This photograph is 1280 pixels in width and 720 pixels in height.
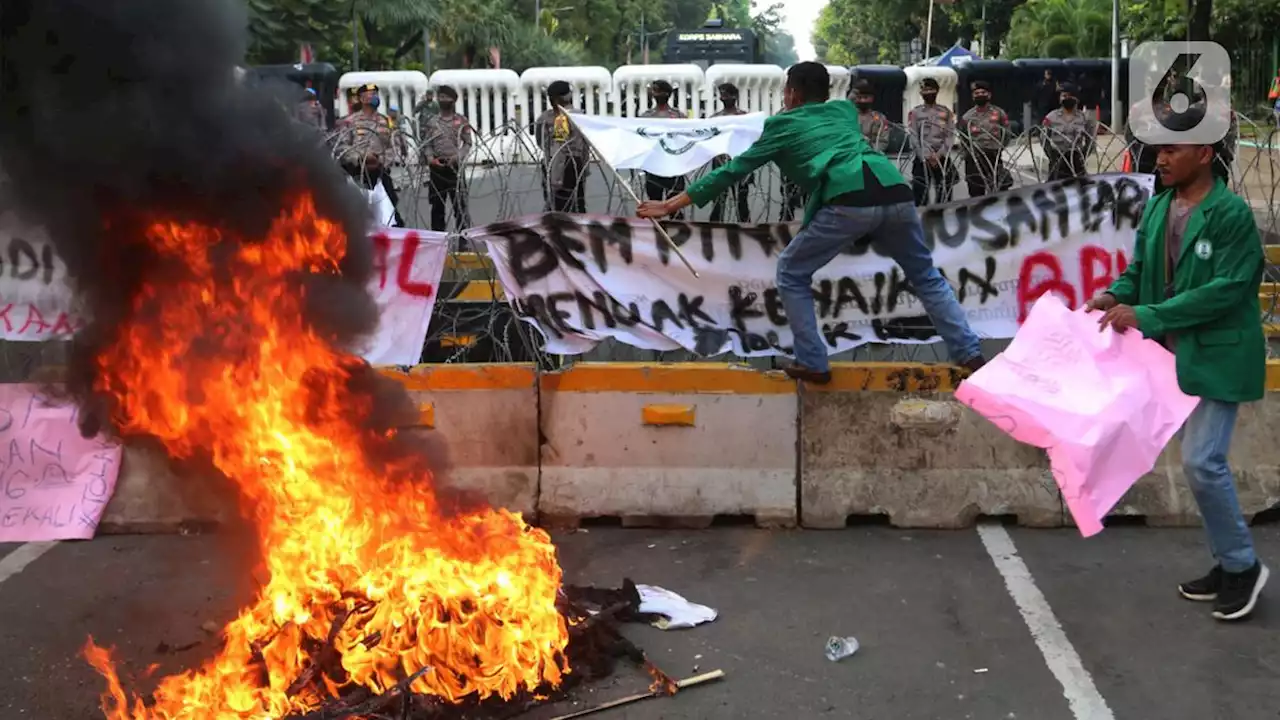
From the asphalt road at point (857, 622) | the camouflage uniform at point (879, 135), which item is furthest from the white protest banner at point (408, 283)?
the camouflage uniform at point (879, 135)

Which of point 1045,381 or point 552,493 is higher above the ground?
point 1045,381

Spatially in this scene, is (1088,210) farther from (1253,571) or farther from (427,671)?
(427,671)

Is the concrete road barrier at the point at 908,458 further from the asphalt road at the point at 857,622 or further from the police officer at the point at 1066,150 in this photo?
the police officer at the point at 1066,150

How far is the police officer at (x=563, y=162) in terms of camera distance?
8648 mm

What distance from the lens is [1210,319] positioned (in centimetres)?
486

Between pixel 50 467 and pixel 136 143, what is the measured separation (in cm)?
276

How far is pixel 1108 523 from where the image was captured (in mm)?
6395

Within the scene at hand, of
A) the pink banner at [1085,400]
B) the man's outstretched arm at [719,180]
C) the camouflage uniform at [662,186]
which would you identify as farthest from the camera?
the camouflage uniform at [662,186]

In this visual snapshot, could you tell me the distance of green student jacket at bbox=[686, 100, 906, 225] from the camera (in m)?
6.39

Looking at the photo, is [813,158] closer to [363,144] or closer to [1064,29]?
[363,144]

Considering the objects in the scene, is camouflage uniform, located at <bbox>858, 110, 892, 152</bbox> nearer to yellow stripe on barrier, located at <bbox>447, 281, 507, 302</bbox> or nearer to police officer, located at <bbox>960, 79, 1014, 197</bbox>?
police officer, located at <bbox>960, 79, 1014, 197</bbox>

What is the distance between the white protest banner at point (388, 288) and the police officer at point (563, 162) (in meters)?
1.11

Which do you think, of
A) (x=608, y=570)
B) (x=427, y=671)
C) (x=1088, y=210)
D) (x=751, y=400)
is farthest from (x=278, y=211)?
(x=1088, y=210)

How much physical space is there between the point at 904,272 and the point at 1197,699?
9.95ft
